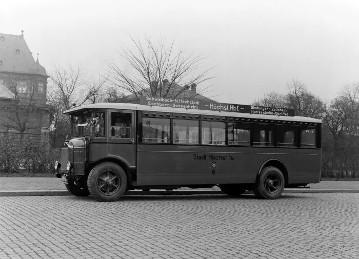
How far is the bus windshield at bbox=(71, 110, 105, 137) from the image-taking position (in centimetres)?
1330

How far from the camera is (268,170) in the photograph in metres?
15.6

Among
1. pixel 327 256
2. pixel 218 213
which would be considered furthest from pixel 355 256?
pixel 218 213

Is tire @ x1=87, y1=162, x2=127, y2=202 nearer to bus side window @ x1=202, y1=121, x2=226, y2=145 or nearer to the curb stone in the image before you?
the curb stone

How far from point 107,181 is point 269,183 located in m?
5.56

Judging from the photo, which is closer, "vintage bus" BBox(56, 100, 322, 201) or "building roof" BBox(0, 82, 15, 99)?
Answer: "vintage bus" BBox(56, 100, 322, 201)

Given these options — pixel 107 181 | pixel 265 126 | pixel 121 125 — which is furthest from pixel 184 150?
pixel 265 126

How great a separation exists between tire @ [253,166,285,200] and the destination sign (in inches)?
75.6

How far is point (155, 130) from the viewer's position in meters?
14.0

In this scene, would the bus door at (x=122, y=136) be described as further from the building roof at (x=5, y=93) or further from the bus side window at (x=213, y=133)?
the building roof at (x=5, y=93)

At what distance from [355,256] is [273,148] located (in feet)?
30.1

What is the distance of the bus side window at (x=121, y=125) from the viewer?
13367 millimetres

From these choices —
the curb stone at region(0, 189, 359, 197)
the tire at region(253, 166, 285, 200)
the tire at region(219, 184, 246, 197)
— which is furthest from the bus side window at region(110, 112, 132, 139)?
the tire at region(253, 166, 285, 200)

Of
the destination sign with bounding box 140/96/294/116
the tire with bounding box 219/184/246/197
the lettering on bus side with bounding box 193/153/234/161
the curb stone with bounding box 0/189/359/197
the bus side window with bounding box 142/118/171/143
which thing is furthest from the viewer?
the tire with bounding box 219/184/246/197

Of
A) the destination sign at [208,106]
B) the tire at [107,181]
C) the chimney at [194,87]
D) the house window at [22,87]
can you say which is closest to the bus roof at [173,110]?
the destination sign at [208,106]
